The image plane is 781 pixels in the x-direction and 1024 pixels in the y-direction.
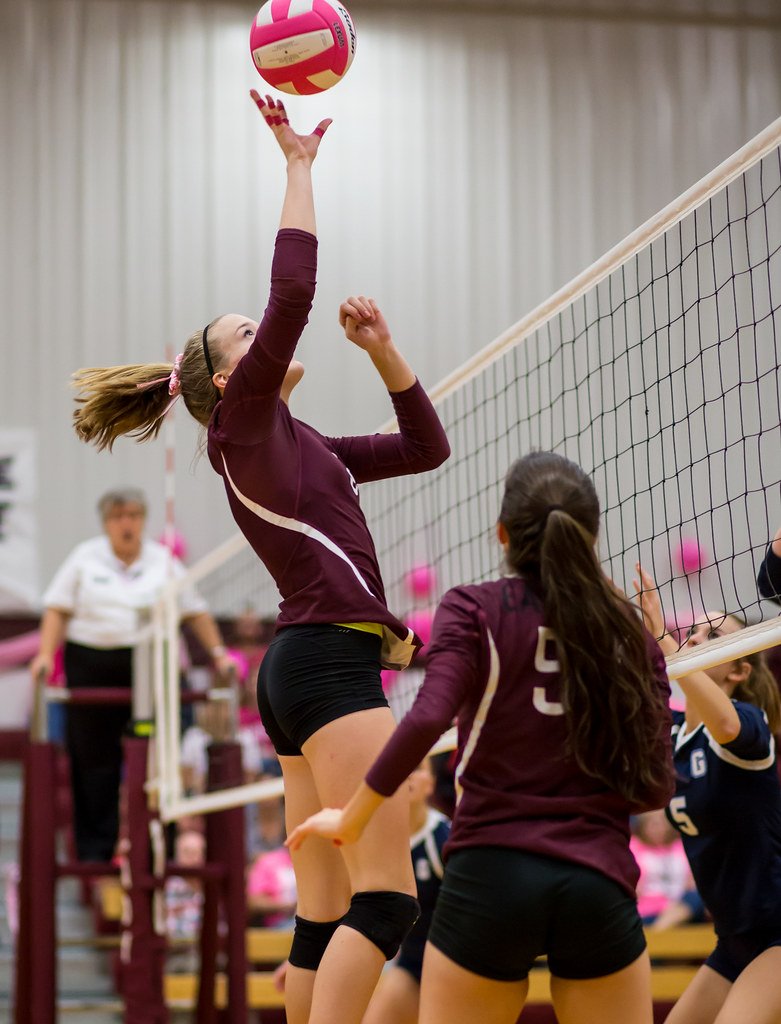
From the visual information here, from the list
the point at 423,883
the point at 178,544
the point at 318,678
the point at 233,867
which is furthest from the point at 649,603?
the point at 178,544

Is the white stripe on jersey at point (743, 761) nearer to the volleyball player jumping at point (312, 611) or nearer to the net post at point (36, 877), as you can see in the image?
the volleyball player jumping at point (312, 611)

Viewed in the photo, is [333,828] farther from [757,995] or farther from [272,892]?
[272,892]

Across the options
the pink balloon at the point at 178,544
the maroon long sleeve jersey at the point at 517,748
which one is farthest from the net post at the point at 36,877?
the maroon long sleeve jersey at the point at 517,748

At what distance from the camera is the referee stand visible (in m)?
6.41

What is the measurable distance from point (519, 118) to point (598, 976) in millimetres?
11089

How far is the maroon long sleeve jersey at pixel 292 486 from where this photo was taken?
2900 millimetres

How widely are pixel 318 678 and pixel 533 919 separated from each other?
783 mm

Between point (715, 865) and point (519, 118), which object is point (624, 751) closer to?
point (715, 865)

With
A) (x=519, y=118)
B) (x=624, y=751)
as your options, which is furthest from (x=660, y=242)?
(x=624, y=751)

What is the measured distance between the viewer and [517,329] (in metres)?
4.13

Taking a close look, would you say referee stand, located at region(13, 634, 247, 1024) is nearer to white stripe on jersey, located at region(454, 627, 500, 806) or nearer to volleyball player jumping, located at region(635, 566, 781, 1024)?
volleyball player jumping, located at region(635, 566, 781, 1024)

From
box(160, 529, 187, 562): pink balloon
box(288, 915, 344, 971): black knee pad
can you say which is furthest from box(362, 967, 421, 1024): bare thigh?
box(160, 529, 187, 562): pink balloon

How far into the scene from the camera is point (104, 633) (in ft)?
25.2

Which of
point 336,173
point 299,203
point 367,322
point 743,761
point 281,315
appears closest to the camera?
point 281,315
